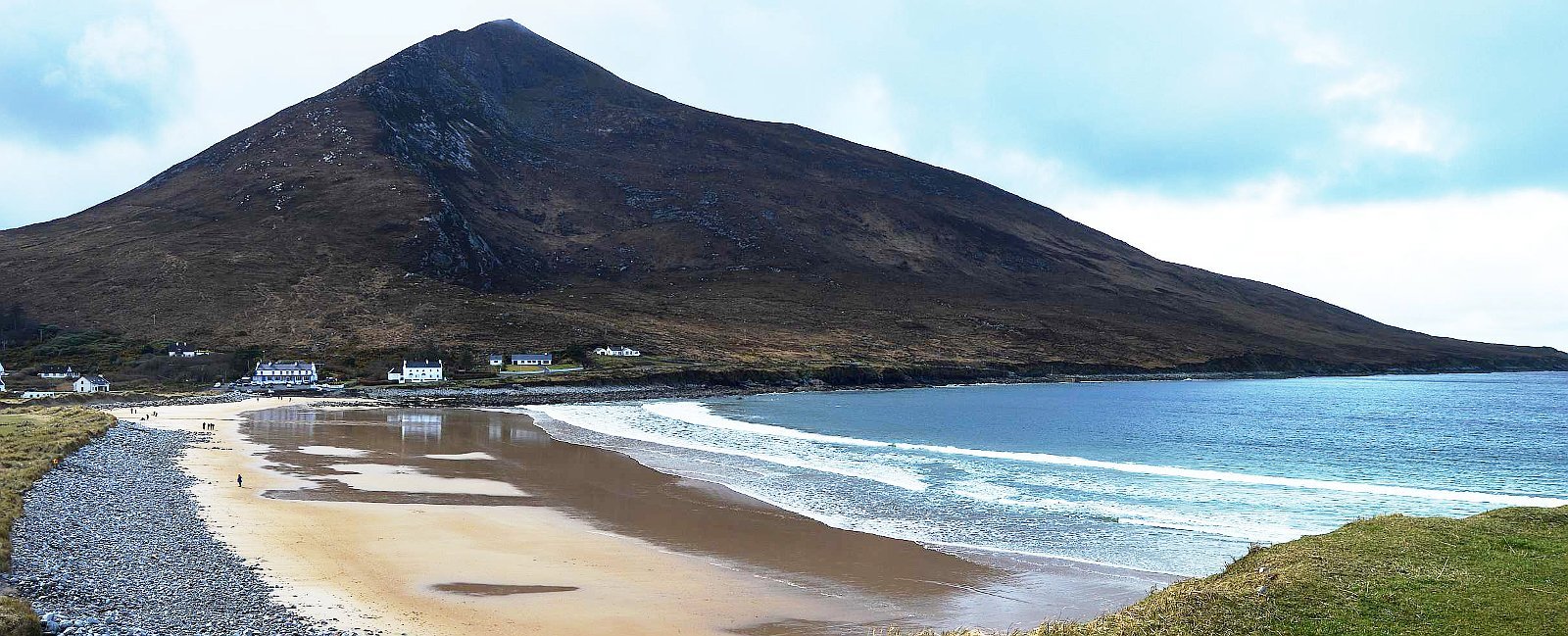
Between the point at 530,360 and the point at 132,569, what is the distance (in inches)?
4201

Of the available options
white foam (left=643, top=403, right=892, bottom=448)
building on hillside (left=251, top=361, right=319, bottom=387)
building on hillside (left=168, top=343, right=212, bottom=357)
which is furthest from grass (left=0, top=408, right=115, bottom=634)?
building on hillside (left=168, top=343, right=212, bottom=357)

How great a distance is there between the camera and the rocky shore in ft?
53.9

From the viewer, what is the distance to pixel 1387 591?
14102 mm

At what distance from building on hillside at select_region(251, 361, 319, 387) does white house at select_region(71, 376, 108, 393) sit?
14.5m

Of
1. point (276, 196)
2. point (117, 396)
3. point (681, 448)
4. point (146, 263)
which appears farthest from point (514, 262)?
point (681, 448)

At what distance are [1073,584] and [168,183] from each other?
22756 cm

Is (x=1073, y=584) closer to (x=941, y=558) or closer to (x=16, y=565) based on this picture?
(x=941, y=558)

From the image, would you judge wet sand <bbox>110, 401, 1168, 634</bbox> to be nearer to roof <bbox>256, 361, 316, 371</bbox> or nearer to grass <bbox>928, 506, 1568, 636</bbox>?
grass <bbox>928, 506, 1568, 636</bbox>

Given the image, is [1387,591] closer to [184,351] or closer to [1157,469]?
[1157,469]

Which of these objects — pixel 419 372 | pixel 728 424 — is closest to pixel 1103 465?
pixel 728 424

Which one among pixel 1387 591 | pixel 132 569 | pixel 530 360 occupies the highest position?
pixel 530 360

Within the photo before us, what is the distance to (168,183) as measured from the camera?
197000 mm

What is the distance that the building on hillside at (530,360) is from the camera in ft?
407

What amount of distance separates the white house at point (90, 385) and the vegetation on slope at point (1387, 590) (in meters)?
110
